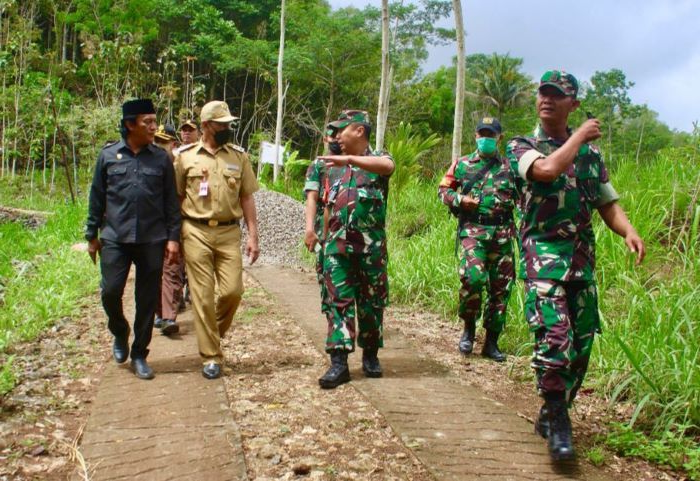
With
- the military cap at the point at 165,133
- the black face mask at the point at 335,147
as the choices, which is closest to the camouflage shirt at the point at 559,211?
the black face mask at the point at 335,147

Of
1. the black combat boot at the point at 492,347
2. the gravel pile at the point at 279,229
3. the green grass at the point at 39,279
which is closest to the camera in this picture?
the black combat boot at the point at 492,347

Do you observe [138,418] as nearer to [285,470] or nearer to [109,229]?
[285,470]

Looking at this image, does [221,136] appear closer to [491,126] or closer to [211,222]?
[211,222]

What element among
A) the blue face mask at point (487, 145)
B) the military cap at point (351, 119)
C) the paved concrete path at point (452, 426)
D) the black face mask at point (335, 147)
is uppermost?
the military cap at point (351, 119)

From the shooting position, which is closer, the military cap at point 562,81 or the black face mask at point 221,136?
the military cap at point 562,81

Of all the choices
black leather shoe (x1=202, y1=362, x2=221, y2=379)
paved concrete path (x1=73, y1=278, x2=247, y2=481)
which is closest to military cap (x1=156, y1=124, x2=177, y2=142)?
paved concrete path (x1=73, y1=278, x2=247, y2=481)

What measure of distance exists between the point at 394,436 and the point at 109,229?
7.49ft

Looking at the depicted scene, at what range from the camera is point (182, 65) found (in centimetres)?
2938

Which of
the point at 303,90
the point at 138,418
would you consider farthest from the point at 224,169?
the point at 303,90

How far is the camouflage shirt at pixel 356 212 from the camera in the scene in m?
4.08

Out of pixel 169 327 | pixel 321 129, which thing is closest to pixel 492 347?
pixel 169 327

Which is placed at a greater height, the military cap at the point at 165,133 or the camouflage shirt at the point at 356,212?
the military cap at the point at 165,133

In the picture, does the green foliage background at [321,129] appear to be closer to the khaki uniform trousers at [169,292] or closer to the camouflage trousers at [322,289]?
the khaki uniform trousers at [169,292]

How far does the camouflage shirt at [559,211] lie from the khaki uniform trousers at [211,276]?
2.05m
